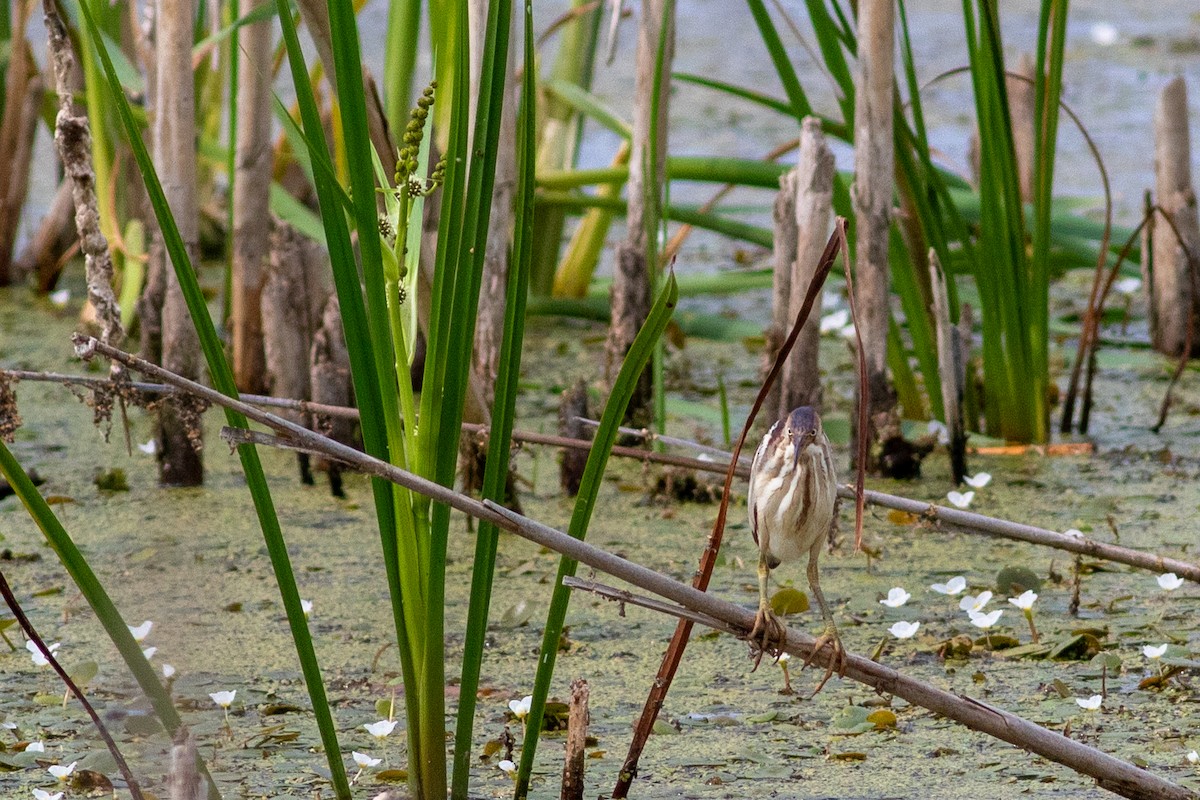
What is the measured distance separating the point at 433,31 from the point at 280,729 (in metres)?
0.89

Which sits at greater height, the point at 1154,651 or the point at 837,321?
the point at 837,321

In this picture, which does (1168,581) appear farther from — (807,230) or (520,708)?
(520,708)

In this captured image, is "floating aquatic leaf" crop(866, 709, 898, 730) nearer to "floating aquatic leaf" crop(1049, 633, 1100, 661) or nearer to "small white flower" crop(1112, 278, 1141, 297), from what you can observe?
"floating aquatic leaf" crop(1049, 633, 1100, 661)

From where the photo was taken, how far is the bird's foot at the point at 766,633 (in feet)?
4.50

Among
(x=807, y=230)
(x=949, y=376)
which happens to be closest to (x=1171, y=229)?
(x=949, y=376)

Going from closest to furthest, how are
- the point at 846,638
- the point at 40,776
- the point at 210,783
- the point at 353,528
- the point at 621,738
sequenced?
the point at 210,783, the point at 40,776, the point at 621,738, the point at 846,638, the point at 353,528

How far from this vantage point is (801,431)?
1.51 m

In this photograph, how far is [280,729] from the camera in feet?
6.33

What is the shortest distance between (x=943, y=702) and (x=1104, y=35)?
260 inches

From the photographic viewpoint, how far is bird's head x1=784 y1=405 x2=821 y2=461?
150 cm

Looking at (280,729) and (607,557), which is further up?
(607,557)

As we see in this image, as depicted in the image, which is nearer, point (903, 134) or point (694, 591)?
point (694, 591)

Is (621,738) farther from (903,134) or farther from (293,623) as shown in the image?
(903,134)

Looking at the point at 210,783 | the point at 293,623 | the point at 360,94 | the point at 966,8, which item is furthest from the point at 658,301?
the point at 966,8
